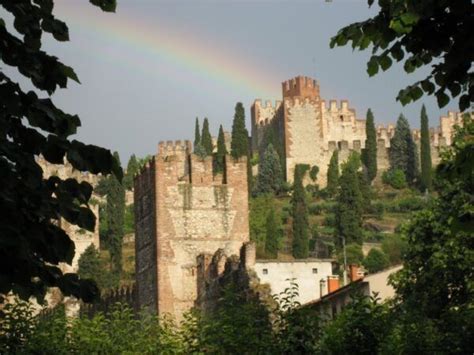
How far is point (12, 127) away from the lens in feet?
35.2

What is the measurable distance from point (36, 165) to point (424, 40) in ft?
13.2

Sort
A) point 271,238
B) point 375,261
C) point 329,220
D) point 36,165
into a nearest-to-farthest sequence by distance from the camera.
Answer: point 36,165 → point 375,261 → point 271,238 → point 329,220

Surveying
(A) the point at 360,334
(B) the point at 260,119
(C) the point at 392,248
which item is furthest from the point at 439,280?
(B) the point at 260,119

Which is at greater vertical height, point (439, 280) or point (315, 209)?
point (315, 209)

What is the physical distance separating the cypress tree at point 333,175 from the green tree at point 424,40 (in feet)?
407

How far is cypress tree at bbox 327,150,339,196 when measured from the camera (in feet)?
452

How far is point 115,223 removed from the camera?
120m

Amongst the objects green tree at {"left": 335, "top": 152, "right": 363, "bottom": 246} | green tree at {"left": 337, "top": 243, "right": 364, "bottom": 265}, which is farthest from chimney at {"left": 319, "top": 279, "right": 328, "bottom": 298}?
green tree at {"left": 335, "top": 152, "right": 363, "bottom": 246}

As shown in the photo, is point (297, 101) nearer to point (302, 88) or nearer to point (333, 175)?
point (302, 88)


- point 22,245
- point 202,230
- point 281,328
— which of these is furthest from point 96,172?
point 202,230

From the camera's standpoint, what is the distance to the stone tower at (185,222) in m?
56.8

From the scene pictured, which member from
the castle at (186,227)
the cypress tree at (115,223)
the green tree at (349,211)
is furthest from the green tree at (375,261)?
the castle at (186,227)

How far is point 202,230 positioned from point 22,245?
47687 millimetres

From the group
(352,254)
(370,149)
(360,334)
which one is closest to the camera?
(360,334)
